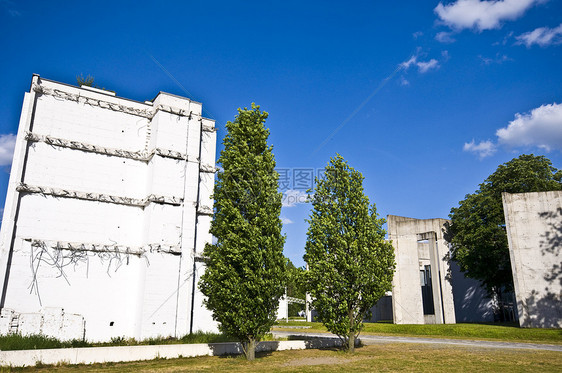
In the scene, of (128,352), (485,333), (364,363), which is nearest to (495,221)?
(485,333)

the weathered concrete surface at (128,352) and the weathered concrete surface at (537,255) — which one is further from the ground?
the weathered concrete surface at (537,255)

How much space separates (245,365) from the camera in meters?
18.0

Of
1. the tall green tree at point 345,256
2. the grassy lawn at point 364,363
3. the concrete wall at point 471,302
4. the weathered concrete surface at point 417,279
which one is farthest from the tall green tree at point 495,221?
the tall green tree at point 345,256

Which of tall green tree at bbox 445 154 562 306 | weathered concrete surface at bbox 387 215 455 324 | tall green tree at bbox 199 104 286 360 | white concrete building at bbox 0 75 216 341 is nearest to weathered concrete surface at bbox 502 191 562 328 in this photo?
tall green tree at bbox 445 154 562 306

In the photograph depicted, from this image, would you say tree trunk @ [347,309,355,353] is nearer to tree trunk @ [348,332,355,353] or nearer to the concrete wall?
tree trunk @ [348,332,355,353]

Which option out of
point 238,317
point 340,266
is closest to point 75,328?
point 238,317

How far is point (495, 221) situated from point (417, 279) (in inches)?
434

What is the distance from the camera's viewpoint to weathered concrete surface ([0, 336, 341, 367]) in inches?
675

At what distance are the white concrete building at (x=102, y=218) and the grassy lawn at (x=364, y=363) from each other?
903cm

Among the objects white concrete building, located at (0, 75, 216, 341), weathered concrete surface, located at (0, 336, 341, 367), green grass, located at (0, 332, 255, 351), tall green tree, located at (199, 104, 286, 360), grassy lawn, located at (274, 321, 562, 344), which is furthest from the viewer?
grassy lawn, located at (274, 321, 562, 344)

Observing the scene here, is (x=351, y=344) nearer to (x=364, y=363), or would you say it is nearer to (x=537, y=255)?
(x=364, y=363)

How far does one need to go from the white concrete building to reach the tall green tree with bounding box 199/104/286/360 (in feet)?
31.2

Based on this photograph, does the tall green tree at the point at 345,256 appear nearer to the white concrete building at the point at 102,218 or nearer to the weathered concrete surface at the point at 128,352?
the weathered concrete surface at the point at 128,352

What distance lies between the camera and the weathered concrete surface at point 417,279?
45750mm
